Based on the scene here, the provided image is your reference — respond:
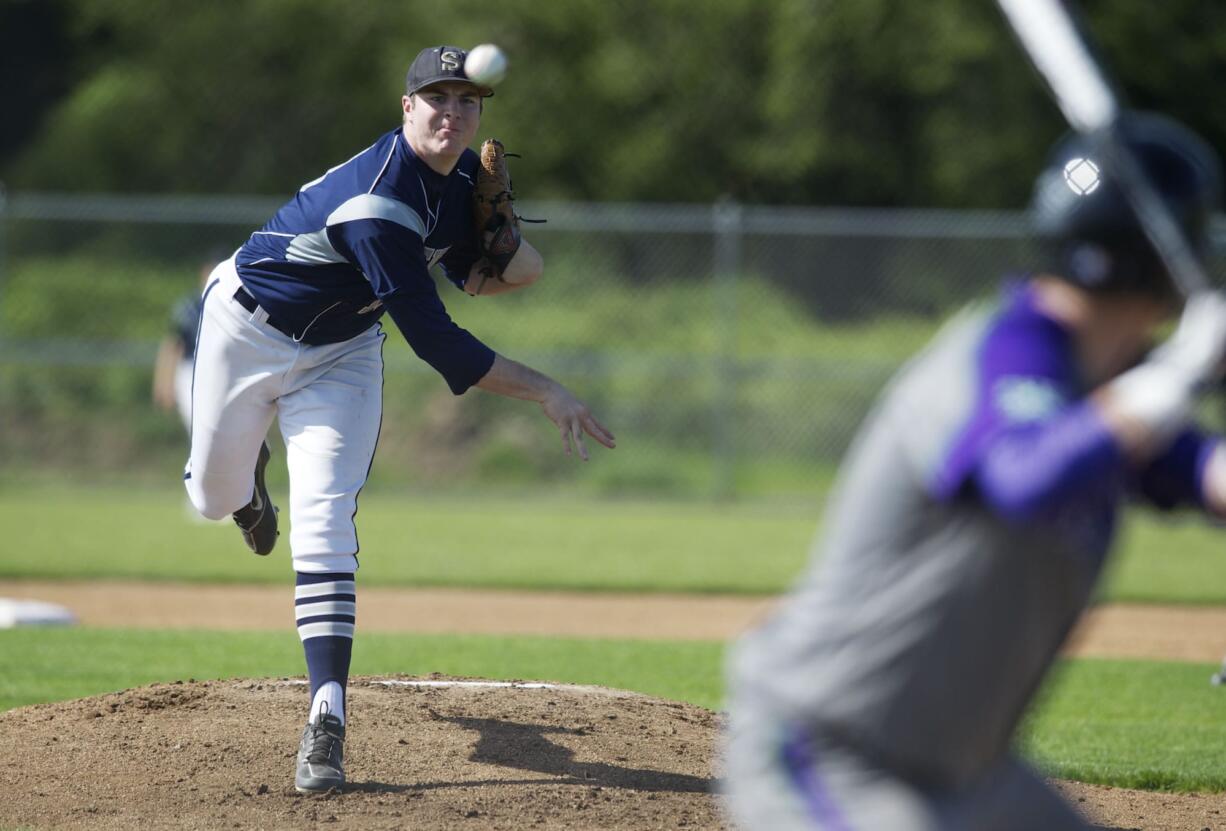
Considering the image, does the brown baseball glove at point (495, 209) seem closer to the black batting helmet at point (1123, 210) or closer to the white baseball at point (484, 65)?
the white baseball at point (484, 65)

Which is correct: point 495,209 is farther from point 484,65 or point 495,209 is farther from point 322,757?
point 322,757

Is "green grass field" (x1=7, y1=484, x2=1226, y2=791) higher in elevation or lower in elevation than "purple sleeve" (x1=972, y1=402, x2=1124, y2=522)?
higher

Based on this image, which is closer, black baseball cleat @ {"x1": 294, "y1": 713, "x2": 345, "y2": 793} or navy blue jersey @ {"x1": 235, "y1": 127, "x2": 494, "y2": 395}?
black baseball cleat @ {"x1": 294, "y1": 713, "x2": 345, "y2": 793}

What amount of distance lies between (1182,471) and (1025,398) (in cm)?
50

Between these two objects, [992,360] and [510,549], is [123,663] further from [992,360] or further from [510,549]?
[992,360]

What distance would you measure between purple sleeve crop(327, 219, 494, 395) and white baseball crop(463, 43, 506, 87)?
0.54m

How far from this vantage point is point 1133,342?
248 cm

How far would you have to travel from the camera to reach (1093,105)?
105 inches

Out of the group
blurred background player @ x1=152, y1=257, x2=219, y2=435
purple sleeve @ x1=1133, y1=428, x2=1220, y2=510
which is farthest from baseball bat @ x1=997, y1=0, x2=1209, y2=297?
blurred background player @ x1=152, y1=257, x2=219, y2=435

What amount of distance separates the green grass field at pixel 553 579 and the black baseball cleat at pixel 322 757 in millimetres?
2263

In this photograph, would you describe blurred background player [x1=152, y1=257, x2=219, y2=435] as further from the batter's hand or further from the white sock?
the batter's hand

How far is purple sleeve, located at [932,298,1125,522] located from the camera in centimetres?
220

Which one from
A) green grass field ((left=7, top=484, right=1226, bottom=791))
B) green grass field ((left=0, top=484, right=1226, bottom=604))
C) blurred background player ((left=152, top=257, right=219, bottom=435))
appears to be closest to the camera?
green grass field ((left=7, top=484, right=1226, bottom=791))

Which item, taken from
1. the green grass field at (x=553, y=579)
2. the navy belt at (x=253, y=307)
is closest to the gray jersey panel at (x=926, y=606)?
the green grass field at (x=553, y=579)
